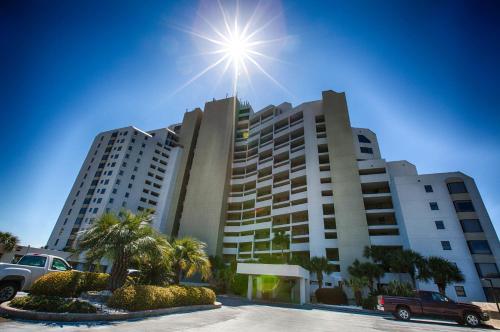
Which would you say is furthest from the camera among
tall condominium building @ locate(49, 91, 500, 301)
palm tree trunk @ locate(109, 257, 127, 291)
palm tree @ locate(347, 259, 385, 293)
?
tall condominium building @ locate(49, 91, 500, 301)

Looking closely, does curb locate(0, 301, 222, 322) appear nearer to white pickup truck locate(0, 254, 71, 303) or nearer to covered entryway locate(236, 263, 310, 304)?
white pickup truck locate(0, 254, 71, 303)

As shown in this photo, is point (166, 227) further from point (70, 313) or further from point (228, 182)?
point (70, 313)

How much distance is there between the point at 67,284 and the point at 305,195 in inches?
1730

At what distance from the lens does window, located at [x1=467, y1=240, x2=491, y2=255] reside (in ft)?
112

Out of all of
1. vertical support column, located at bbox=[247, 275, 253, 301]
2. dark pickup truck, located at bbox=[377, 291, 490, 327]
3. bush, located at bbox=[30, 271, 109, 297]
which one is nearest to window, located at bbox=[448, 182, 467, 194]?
dark pickup truck, located at bbox=[377, 291, 490, 327]

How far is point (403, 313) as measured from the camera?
53.3ft

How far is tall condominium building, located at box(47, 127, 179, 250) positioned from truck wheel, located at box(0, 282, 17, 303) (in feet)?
186

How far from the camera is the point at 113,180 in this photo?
65.4 metres

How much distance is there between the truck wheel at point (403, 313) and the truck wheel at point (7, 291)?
22.8 m

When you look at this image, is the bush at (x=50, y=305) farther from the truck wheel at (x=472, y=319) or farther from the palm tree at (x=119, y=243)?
the truck wheel at (x=472, y=319)

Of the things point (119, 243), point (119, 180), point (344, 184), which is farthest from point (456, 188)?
point (119, 180)

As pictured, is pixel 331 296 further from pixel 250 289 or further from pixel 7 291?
pixel 7 291

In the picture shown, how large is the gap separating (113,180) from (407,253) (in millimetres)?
71071

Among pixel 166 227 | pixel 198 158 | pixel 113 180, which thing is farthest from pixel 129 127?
pixel 166 227
